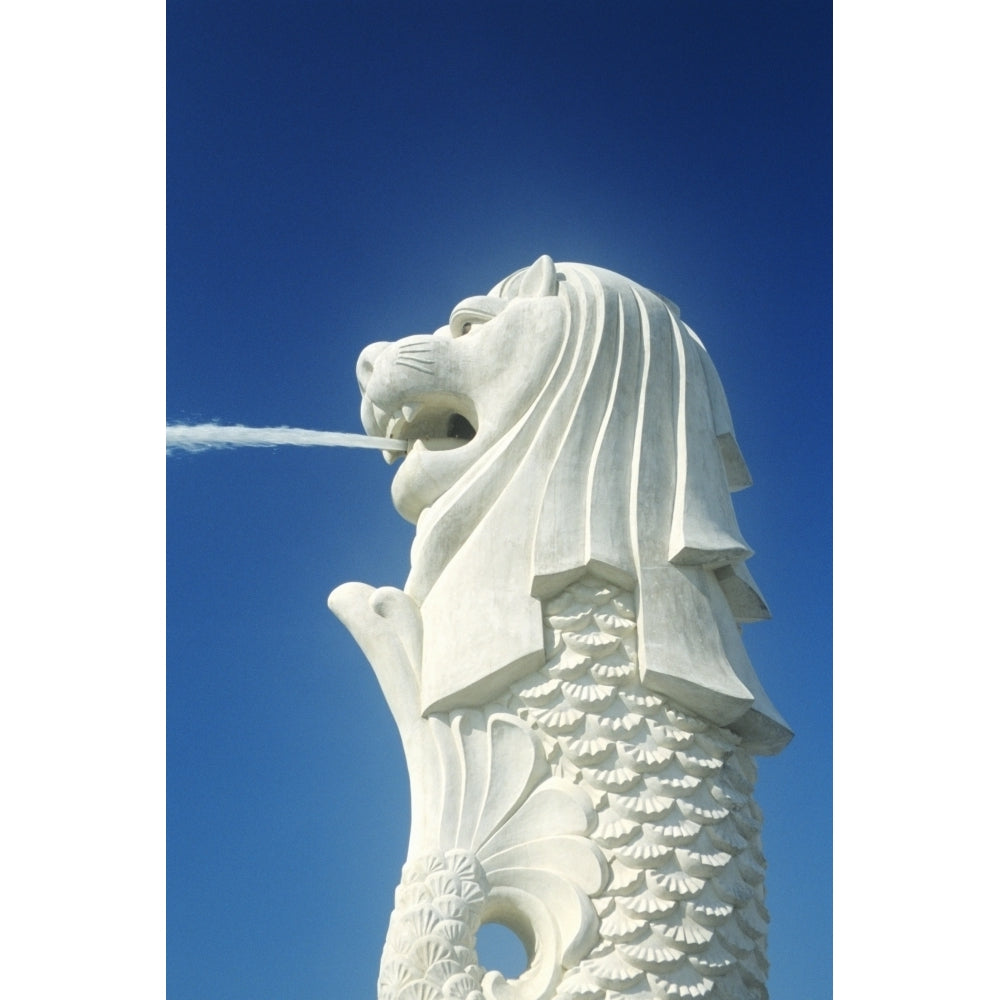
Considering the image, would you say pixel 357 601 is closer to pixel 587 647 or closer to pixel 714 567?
pixel 587 647

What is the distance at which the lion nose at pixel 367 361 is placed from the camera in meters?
6.13

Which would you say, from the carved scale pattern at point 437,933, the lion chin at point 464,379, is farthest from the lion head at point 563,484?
the carved scale pattern at point 437,933

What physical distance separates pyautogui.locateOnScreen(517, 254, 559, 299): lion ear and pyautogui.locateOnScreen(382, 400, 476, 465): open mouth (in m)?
0.54

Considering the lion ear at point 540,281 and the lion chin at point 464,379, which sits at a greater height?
the lion ear at point 540,281

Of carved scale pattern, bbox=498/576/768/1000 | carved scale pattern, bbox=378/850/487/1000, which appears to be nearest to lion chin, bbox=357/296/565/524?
carved scale pattern, bbox=498/576/768/1000

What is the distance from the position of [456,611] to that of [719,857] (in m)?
1.27

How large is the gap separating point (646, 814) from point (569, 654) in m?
0.62

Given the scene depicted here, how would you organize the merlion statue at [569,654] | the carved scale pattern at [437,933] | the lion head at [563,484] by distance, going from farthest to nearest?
the lion head at [563,484] → the merlion statue at [569,654] → the carved scale pattern at [437,933]

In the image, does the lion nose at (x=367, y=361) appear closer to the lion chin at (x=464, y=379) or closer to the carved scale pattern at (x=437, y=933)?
the lion chin at (x=464, y=379)

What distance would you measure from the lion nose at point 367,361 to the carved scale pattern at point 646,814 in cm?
129

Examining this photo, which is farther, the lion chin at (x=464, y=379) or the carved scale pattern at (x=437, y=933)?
the lion chin at (x=464, y=379)

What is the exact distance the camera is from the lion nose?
613cm

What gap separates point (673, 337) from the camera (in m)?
6.14

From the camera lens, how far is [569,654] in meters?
5.46
